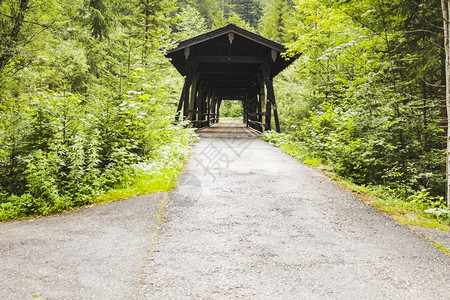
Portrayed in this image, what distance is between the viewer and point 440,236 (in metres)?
3.28

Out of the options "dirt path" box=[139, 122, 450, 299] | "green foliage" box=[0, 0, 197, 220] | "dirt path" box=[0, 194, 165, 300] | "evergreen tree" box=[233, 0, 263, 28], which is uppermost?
"evergreen tree" box=[233, 0, 263, 28]

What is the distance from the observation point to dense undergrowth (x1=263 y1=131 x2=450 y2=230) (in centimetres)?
404

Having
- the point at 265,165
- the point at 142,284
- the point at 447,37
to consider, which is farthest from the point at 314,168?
the point at 142,284

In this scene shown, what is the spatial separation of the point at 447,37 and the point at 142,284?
216 inches

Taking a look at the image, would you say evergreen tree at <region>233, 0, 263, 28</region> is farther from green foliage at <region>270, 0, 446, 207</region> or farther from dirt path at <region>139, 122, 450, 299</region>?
dirt path at <region>139, 122, 450, 299</region>

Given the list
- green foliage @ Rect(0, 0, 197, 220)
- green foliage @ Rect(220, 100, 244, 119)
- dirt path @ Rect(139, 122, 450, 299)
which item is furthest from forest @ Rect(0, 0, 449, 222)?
green foliage @ Rect(220, 100, 244, 119)

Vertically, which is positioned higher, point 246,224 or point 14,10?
point 14,10

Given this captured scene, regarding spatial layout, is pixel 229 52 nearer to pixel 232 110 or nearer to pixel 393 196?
pixel 393 196

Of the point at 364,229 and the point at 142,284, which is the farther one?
the point at 364,229

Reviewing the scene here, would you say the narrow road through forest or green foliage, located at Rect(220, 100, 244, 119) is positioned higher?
green foliage, located at Rect(220, 100, 244, 119)

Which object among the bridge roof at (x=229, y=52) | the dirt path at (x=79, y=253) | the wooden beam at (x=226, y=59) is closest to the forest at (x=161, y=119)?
the dirt path at (x=79, y=253)

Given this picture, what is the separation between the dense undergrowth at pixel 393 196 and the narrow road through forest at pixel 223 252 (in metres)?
0.38

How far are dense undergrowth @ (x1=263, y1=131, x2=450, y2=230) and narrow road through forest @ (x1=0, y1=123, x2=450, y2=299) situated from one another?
0.38m

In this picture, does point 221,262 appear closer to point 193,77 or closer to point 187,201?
point 187,201
